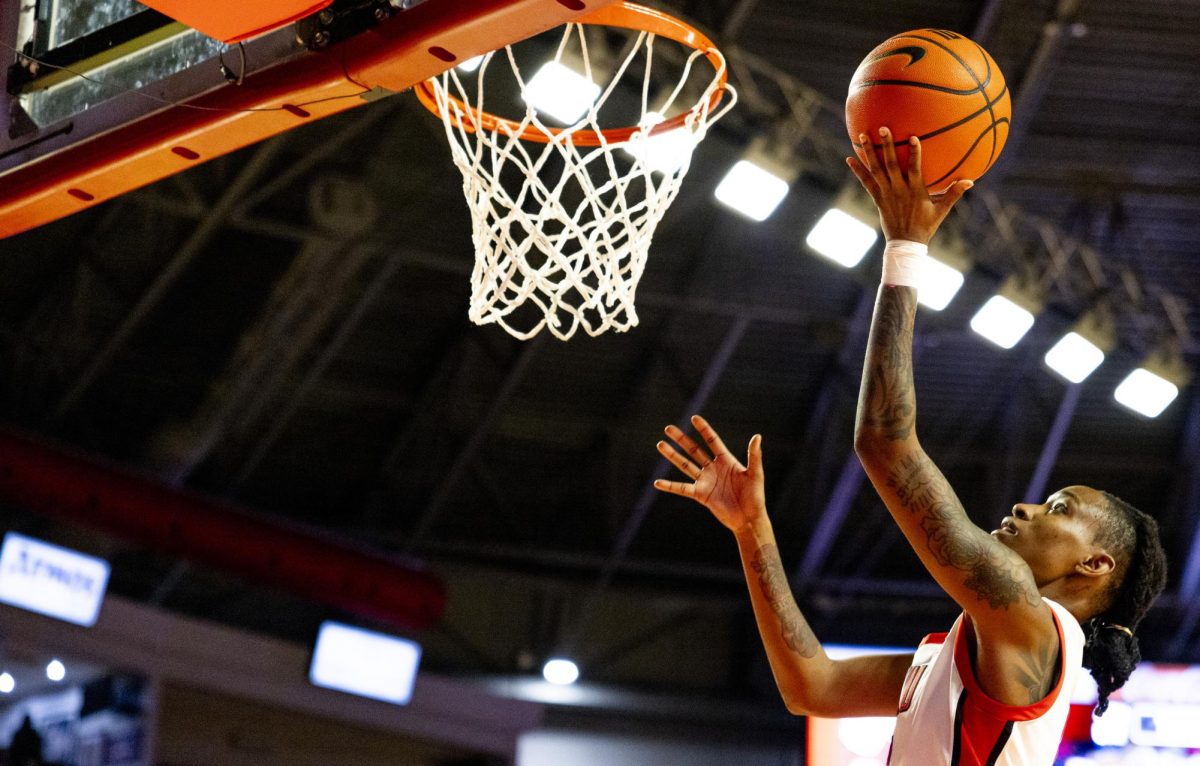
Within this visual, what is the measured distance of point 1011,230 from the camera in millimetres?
9797

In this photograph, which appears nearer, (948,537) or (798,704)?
(948,537)

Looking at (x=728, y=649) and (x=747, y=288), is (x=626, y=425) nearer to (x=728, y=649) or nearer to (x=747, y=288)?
(x=747, y=288)

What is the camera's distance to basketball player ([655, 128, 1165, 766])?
2.64m

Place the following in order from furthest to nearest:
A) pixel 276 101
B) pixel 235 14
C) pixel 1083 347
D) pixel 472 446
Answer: pixel 472 446 < pixel 1083 347 < pixel 276 101 < pixel 235 14

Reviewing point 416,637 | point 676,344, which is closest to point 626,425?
point 676,344

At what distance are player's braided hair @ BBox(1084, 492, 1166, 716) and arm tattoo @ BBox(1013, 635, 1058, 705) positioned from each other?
347 mm

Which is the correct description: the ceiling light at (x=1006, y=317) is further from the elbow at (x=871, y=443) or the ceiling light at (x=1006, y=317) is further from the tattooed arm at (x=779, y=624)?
the elbow at (x=871, y=443)

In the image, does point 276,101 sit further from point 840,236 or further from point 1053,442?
point 1053,442

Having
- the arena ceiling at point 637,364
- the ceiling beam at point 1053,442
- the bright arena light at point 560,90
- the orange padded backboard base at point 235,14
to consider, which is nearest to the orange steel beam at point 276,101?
the orange padded backboard base at point 235,14

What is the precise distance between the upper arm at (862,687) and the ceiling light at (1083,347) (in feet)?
23.4

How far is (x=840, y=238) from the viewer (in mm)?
8984

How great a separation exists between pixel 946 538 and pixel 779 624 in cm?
75

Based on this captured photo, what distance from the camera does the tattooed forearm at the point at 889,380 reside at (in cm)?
266

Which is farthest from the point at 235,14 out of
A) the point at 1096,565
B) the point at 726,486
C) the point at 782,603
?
the point at 1096,565
